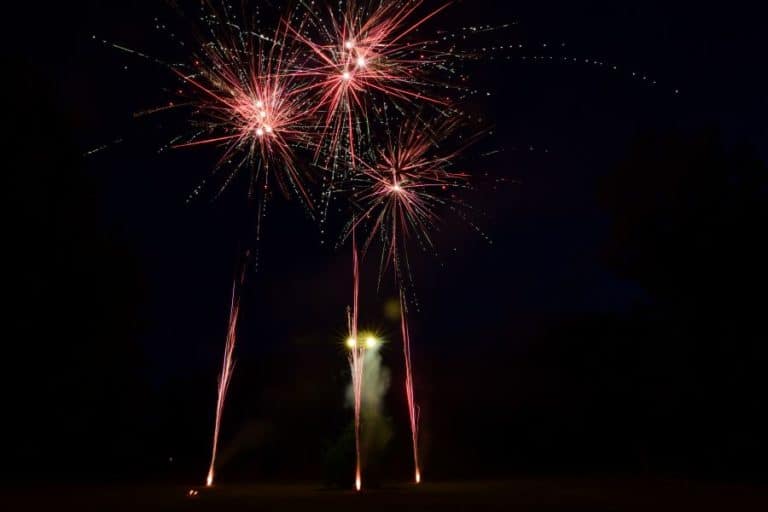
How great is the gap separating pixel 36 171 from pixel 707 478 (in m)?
18.9

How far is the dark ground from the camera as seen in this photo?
1154 centimetres

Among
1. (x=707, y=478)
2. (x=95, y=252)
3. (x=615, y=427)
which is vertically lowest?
(x=707, y=478)

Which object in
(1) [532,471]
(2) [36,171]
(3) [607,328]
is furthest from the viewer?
(3) [607,328]

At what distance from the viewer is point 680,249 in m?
20.5

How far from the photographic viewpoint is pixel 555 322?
27828 mm

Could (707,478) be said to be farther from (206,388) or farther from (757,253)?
(206,388)

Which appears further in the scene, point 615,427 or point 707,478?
point 615,427

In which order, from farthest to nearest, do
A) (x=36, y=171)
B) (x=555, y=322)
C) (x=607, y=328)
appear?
(x=555, y=322) < (x=607, y=328) < (x=36, y=171)

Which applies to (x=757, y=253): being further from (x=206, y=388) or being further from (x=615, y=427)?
(x=206, y=388)

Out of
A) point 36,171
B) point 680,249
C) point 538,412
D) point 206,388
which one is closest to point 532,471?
point 538,412

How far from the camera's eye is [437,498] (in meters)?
13.4

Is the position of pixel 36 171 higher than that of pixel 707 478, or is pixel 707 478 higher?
pixel 36 171

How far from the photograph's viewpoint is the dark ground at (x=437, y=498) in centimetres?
1154

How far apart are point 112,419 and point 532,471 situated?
45.4 ft
